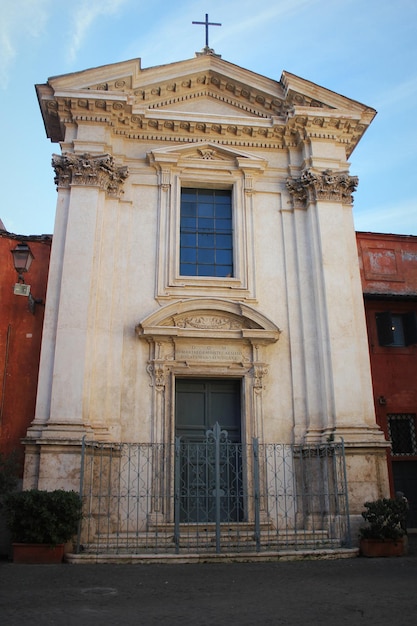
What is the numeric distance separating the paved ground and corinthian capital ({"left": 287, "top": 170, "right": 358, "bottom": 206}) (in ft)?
25.8

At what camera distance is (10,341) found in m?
12.3

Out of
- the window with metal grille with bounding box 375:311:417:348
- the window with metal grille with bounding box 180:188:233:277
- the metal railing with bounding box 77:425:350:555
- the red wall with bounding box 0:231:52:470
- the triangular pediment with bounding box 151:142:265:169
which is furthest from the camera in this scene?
the window with metal grille with bounding box 375:311:417:348

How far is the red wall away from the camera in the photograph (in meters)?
11.8

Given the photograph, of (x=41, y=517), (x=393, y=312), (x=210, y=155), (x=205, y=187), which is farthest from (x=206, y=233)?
(x=41, y=517)

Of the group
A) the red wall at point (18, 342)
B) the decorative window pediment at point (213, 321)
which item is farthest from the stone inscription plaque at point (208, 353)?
the red wall at point (18, 342)

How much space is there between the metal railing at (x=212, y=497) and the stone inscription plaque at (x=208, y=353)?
1.63 m

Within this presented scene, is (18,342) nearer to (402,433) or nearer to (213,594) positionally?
(213,594)

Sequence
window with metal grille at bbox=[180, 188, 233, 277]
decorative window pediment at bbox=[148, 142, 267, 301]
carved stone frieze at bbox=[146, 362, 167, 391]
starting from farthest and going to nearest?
1. window with metal grille at bbox=[180, 188, 233, 277]
2. decorative window pediment at bbox=[148, 142, 267, 301]
3. carved stone frieze at bbox=[146, 362, 167, 391]

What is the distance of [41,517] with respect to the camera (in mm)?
9031

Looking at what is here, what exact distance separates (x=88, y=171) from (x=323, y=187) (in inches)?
208

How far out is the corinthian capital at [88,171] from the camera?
1286 cm

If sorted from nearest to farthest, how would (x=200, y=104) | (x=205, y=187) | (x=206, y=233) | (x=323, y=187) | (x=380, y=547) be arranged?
1. (x=380, y=547)
2. (x=323, y=187)
3. (x=206, y=233)
4. (x=205, y=187)
5. (x=200, y=104)

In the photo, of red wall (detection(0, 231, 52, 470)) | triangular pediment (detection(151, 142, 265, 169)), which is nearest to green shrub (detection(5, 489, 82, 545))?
red wall (detection(0, 231, 52, 470))

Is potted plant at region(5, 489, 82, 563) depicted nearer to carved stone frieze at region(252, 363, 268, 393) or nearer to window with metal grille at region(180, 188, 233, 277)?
carved stone frieze at region(252, 363, 268, 393)
